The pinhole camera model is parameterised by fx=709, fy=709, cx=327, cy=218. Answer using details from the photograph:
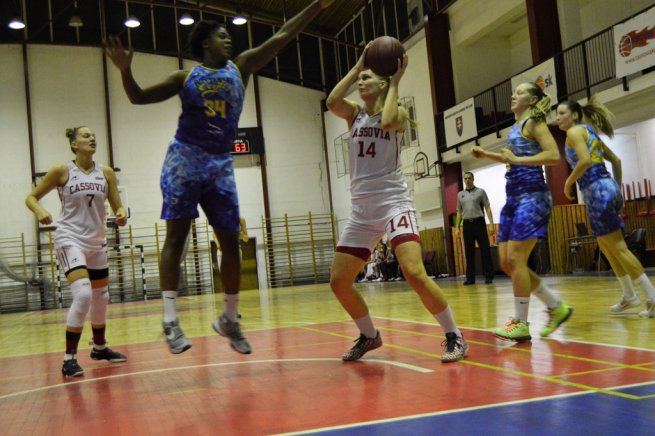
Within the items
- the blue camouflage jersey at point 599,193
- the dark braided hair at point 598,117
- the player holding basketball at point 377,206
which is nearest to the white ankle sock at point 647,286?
the blue camouflage jersey at point 599,193

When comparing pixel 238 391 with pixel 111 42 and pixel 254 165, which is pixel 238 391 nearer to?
pixel 111 42

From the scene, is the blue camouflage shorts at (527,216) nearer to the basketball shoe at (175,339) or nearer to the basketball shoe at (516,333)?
the basketball shoe at (516,333)

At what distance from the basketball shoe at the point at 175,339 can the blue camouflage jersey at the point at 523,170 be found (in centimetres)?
255

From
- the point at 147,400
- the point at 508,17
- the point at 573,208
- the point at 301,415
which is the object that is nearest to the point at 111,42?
the point at 147,400

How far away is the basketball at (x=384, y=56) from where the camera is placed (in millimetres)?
4375

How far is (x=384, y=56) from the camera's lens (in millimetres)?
4379

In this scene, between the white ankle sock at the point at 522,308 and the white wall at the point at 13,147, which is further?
the white wall at the point at 13,147

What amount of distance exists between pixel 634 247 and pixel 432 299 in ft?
35.5

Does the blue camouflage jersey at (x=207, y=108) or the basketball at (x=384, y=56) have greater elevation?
the basketball at (x=384, y=56)

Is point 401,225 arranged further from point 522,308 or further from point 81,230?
point 81,230

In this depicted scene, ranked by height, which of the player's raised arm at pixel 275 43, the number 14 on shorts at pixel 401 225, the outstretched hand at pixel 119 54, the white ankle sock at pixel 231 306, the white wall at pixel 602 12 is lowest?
the white ankle sock at pixel 231 306

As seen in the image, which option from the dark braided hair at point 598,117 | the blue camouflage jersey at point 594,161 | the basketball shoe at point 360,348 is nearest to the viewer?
the basketball shoe at point 360,348

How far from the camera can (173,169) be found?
4.02 metres

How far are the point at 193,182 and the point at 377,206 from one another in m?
1.11
